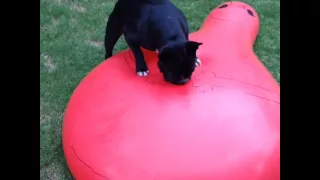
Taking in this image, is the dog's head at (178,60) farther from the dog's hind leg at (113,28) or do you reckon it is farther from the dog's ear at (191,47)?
the dog's hind leg at (113,28)

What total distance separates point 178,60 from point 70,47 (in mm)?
1846

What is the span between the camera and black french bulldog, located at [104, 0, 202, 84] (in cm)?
261

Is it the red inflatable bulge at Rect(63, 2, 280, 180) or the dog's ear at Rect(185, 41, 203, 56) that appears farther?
the dog's ear at Rect(185, 41, 203, 56)

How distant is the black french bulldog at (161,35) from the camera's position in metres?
2.61

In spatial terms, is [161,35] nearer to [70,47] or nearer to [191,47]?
[191,47]

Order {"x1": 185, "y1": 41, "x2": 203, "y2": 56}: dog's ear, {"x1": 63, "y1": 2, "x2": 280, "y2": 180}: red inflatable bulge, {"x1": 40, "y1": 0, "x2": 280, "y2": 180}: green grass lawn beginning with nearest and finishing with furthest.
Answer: {"x1": 63, "y1": 2, "x2": 280, "y2": 180}: red inflatable bulge, {"x1": 185, "y1": 41, "x2": 203, "y2": 56}: dog's ear, {"x1": 40, "y1": 0, "x2": 280, "y2": 180}: green grass lawn

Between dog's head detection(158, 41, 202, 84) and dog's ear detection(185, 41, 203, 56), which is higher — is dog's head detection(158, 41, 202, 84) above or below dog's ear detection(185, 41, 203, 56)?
below

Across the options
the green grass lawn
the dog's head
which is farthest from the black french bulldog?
the green grass lawn

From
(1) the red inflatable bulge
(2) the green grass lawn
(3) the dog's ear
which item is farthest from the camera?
(2) the green grass lawn

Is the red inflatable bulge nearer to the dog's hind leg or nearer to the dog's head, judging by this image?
the dog's head

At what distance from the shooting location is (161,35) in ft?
9.05

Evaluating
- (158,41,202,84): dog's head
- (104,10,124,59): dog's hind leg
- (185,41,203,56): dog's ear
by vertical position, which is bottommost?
(104,10,124,59): dog's hind leg

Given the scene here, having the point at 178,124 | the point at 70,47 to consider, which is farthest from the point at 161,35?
the point at 70,47
